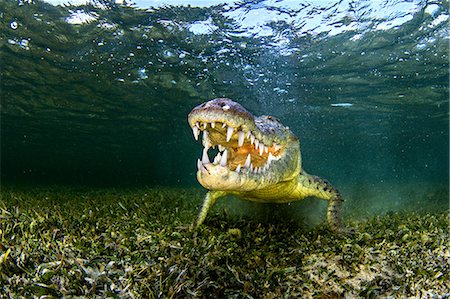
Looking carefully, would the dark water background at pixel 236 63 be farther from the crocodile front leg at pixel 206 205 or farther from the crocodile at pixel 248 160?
the crocodile front leg at pixel 206 205

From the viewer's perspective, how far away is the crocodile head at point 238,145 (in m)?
3.46

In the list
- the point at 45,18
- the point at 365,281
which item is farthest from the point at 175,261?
the point at 45,18

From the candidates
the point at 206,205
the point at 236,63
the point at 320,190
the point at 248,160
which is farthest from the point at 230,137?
the point at 236,63

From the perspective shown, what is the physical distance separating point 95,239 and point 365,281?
2957mm

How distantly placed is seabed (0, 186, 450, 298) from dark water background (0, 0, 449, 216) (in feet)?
27.1

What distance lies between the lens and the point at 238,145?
4.02 meters

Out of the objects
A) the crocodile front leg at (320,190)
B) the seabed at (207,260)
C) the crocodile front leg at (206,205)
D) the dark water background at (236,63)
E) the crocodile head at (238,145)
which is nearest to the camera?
the seabed at (207,260)

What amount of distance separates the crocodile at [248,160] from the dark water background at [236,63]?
22.8 feet

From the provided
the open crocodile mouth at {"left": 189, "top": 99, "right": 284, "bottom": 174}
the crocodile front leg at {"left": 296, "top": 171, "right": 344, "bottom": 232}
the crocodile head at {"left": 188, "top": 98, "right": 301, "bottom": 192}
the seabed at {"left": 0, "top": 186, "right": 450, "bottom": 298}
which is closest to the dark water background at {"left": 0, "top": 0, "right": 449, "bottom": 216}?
the crocodile front leg at {"left": 296, "top": 171, "right": 344, "bottom": 232}

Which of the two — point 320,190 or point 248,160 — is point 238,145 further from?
point 320,190

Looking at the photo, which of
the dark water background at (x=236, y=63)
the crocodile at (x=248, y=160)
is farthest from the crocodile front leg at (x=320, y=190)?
the dark water background at (x=236, y=63)

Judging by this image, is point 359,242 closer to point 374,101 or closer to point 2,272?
point 2,272

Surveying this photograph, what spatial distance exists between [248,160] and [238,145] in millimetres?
307

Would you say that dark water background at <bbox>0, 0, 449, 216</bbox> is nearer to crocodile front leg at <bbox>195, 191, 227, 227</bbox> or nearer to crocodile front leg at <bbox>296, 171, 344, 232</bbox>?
crocodile front leg at <bbox>296, 171, 344, 232</bbox>
